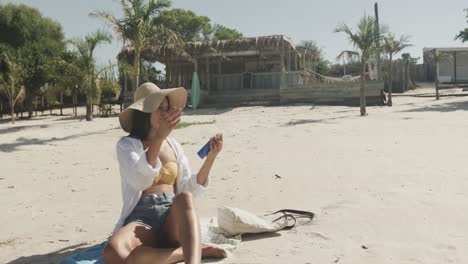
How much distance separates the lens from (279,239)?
3697mm

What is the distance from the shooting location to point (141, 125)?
2.94 meters

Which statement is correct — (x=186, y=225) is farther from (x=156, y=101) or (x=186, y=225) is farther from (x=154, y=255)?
(x=156, y=101)

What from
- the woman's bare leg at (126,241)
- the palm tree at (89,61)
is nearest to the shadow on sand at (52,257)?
the woman's bare leg at (126,241)

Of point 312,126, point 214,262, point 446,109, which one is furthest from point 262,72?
point 214,262

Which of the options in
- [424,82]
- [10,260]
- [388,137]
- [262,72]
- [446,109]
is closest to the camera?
[10,260]

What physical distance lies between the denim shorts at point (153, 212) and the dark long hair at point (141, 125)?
0.36 m

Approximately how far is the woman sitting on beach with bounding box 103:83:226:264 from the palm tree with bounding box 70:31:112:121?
51.0 feet

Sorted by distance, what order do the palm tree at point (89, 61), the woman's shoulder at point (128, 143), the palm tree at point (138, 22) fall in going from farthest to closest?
1. the palm tree at point (89, 61)
2. the palm tree at point (138, 22)
3. the woman's shoulder at point (128, 143)

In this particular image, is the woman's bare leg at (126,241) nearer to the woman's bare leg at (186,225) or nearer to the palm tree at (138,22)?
the woman's bare leg at (186,225)

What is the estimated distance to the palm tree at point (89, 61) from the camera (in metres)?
17.8

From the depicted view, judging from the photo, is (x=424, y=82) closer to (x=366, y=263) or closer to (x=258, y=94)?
(x=258, y=94)

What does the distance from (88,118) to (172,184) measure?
15.6 meters

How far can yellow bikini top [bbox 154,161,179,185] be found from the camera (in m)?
2.94

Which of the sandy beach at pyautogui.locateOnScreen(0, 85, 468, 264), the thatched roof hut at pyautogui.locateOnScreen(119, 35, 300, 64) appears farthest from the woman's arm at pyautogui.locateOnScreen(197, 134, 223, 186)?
the thatched roof hut at pyautogui.locateOnScreen(119, 35, 300, 64)
